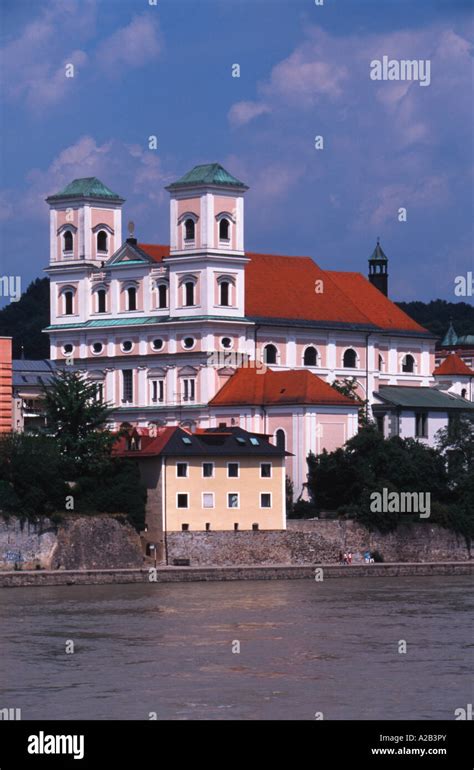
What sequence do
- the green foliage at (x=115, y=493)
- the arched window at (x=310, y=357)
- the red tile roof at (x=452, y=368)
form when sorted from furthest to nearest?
the red tile roof at (x=452, y=368), the arched window at (x=310, y=357), the green foliage at (x=115, y=493)

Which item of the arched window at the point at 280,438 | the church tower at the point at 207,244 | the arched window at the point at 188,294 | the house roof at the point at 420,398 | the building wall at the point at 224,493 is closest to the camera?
the building wall at the point at 224,493

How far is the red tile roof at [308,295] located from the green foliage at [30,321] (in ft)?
155

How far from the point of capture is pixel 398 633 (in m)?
54.0

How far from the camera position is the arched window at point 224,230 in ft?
309

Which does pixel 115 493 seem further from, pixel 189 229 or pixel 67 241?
pixel 67 241

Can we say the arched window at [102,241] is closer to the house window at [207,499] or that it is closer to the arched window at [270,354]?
the arched window at [270,354]

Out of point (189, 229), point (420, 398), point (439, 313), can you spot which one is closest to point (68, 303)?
point (189, 229)

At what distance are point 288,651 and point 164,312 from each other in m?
47.0

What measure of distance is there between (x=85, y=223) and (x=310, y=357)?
438 inches

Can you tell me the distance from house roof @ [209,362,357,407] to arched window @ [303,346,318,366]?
5.19 meters

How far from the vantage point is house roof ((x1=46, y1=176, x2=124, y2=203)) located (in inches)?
3883

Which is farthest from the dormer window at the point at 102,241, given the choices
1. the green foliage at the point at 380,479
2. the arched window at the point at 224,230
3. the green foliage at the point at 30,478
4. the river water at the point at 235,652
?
the river water at the point at 235,652

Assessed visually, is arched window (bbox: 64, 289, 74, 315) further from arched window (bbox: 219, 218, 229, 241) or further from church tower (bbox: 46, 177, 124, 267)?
arched window (bbox: 219, 218, 229, 241)
